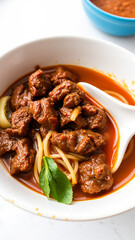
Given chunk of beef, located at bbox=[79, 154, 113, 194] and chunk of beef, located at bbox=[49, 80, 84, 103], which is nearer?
chunk of beef, located at bbox=[79, 154, 113, 194]

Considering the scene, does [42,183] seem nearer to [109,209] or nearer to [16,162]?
[16,162]

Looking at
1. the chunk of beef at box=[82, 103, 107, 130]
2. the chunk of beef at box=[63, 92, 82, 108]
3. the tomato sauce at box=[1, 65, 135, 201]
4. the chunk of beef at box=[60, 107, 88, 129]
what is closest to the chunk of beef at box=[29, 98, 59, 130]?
the chunk of beef at box=[60, 107, 88, 129]

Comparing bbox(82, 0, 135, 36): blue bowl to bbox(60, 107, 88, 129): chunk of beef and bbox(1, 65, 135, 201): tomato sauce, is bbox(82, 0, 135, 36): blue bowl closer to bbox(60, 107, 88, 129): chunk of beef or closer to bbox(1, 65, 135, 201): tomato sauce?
bbox(1, 65, 135, 201): tomato sauce

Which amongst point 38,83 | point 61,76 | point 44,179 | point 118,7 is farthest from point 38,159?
point 118,7

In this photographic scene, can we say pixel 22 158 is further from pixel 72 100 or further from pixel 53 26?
pixel 53 26

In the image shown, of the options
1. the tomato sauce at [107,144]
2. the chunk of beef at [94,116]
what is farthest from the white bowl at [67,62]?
the chunk of beef at [94,116]

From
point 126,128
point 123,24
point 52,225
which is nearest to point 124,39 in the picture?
point 123,24

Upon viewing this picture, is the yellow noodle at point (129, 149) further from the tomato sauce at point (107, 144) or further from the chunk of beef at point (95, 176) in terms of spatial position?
the chunk of beef at point (95, 176)
